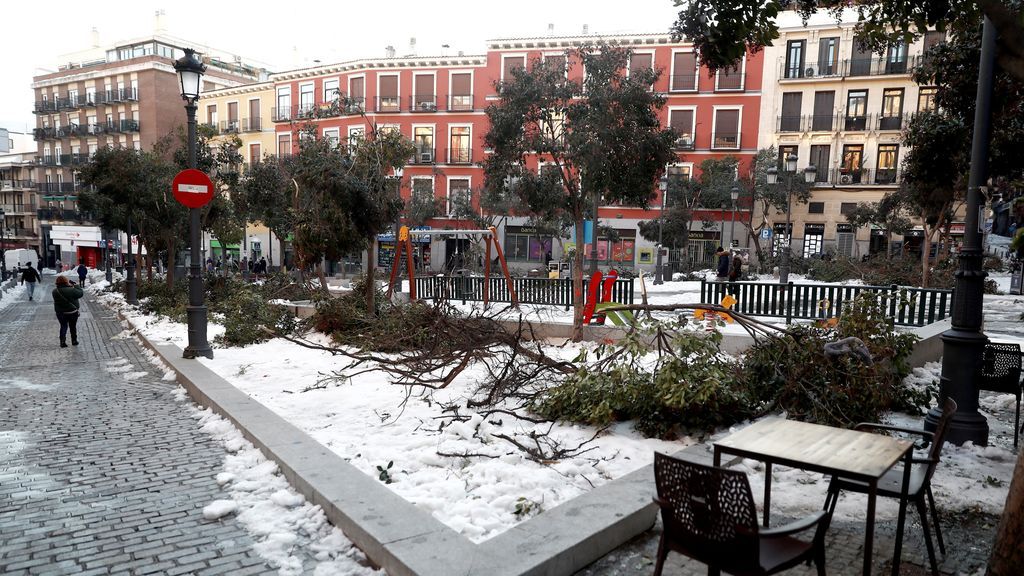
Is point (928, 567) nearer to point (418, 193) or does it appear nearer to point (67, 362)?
point (67, 362)

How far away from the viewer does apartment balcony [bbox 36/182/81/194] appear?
59.7 metres

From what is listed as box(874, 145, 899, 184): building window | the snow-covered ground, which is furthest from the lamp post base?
box(874, 145, 899, 184): building window

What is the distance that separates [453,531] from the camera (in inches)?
139

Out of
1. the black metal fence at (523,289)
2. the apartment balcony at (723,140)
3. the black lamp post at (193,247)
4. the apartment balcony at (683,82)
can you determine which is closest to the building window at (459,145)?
the apartment balcony at (683,82)

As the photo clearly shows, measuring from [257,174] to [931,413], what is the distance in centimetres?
2425

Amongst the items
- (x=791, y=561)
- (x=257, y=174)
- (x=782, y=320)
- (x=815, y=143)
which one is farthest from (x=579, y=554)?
(x=815, y=143)

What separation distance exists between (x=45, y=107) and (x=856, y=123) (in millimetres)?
70429

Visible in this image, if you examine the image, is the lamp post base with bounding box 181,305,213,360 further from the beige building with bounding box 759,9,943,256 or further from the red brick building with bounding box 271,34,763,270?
the beige building with bounding box 759,9,943,256

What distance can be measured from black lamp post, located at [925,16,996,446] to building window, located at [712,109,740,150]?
34.4 m

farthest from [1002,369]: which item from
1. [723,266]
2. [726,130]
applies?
[726,130]

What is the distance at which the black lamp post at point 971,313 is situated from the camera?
5.22 m

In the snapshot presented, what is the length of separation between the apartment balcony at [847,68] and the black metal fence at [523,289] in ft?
93.4

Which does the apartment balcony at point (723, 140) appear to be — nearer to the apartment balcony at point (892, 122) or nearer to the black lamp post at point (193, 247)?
the apartment balcony at point (892, 122)

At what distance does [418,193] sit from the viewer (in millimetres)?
38156
